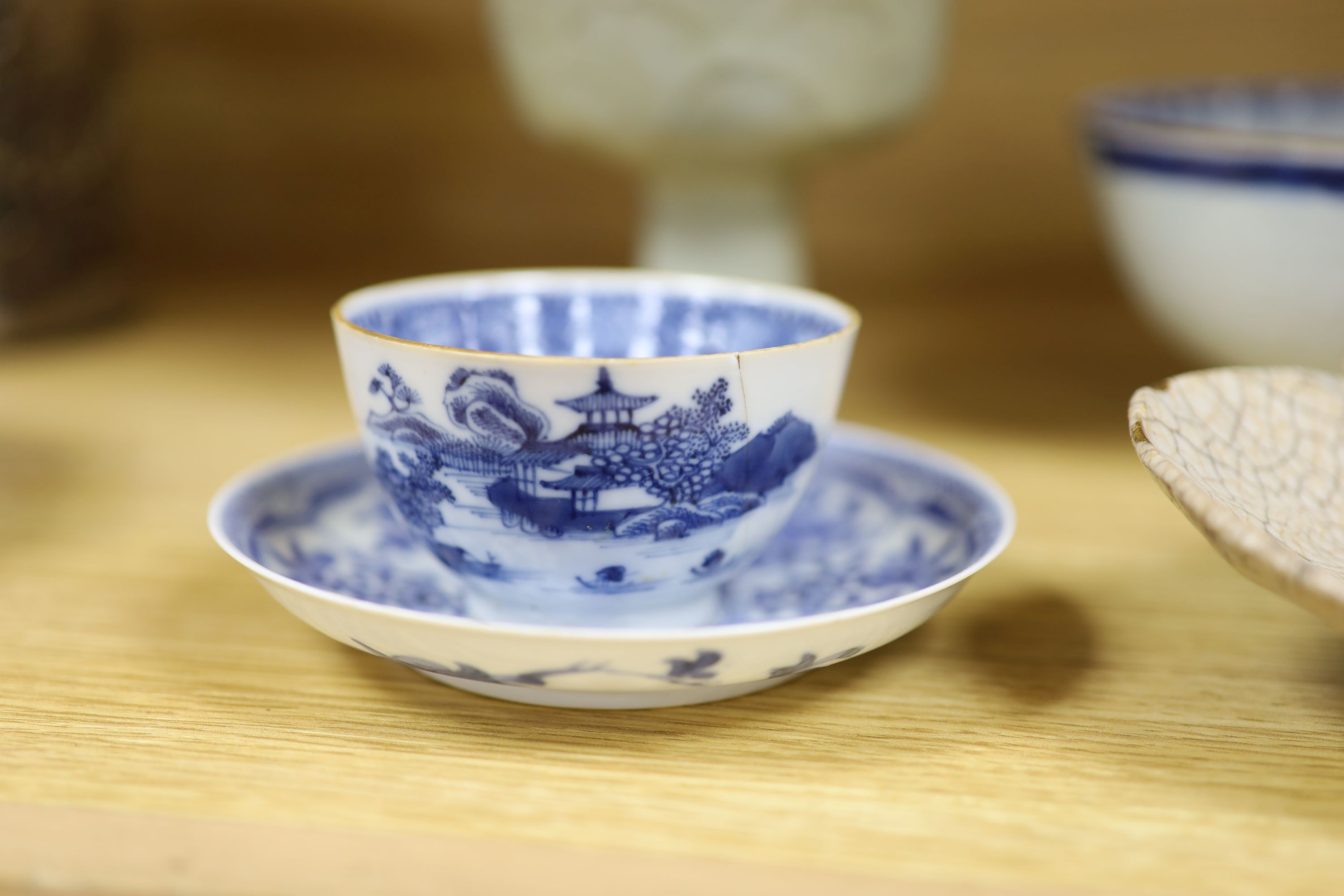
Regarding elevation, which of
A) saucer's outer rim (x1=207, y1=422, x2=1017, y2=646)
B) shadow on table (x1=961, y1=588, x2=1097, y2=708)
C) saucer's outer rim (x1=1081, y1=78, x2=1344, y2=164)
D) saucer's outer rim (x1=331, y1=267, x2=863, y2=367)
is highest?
saucer's outer rim (x1=1081, y1=78, x2=1344, y2=164)

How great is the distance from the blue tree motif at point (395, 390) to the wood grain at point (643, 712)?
0.08 metres

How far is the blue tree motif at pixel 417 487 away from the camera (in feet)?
1.12

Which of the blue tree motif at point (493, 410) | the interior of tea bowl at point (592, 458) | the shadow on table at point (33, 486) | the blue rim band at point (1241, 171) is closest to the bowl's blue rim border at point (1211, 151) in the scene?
the blue rim band at point (1241, 171)

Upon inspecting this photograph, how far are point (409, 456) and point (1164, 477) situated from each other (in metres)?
0.20

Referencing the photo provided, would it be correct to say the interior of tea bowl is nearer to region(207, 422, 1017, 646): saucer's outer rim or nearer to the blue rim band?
region(207, 422, 1017, 646): saucer's outer rim

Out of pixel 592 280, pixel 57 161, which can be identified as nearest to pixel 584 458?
pixel 592 280

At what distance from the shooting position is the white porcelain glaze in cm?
55

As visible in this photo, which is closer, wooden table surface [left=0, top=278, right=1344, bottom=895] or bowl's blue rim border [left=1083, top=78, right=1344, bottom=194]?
wooden table surface [left=0, top=278, right=1344, bottom=895]

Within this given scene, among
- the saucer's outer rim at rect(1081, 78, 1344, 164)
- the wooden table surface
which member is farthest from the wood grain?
the saucer's outer rim at rect(1081, 78, 1344, 164)

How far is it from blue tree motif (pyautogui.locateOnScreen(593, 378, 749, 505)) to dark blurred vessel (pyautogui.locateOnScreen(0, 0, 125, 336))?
0.48 meters

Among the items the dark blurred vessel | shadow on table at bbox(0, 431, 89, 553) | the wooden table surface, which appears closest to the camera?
the wooden table surface

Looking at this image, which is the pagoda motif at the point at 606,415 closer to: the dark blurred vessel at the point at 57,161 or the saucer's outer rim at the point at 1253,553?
the saucer's outer rim at the point at 1253,553

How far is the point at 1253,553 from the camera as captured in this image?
0.89 feet

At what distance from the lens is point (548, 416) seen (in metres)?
0.32
